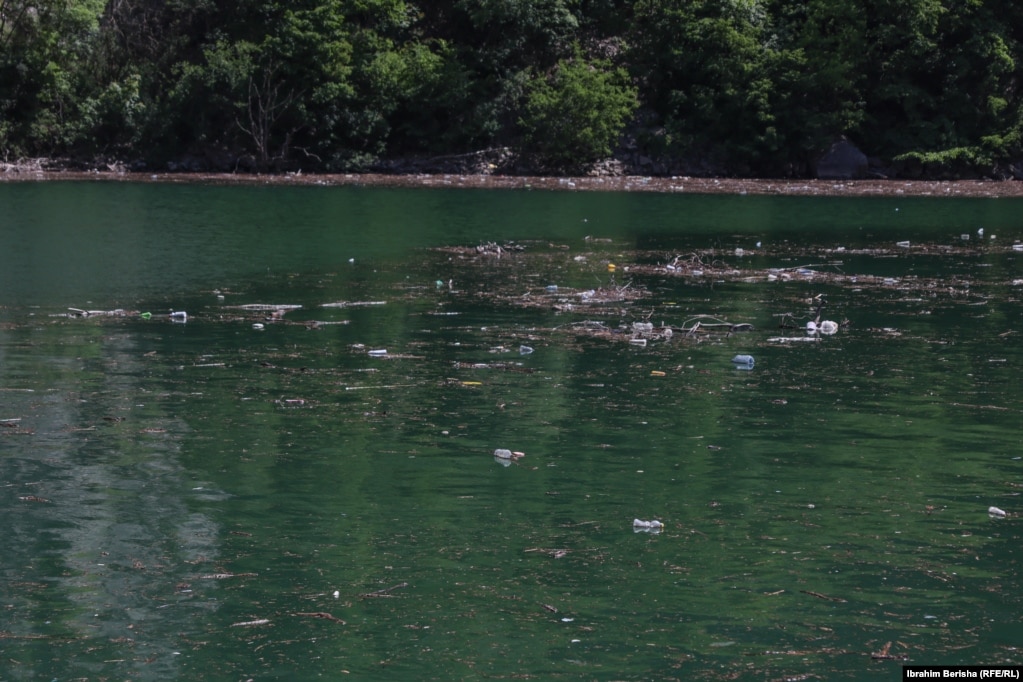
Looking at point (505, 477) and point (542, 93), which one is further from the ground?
point (542, 93)

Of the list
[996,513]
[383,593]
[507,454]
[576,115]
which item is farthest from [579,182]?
[383,593]

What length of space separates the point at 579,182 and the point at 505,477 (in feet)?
118

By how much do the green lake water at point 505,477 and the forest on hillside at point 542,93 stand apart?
28.8 m

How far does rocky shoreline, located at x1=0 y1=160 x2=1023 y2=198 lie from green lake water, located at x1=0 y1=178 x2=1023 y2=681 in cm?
2172

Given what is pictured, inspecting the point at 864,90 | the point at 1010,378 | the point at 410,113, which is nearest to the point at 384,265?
the point at 1010,378

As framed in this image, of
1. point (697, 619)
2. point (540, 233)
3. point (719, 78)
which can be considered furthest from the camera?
point (719, 78)

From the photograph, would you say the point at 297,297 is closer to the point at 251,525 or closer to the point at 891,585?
the point at 251,525

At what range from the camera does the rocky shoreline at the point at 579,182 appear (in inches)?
1638

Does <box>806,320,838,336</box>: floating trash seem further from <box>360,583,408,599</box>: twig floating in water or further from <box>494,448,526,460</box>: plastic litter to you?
<box>360,583,408,599</box>: twig floating in water

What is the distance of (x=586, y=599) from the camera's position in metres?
6.98

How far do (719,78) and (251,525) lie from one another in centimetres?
4340

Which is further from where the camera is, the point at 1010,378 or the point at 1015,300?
the point at 1015,300

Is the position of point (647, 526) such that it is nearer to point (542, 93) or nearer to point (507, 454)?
point (507, 454)

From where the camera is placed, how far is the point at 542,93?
48844 mm
